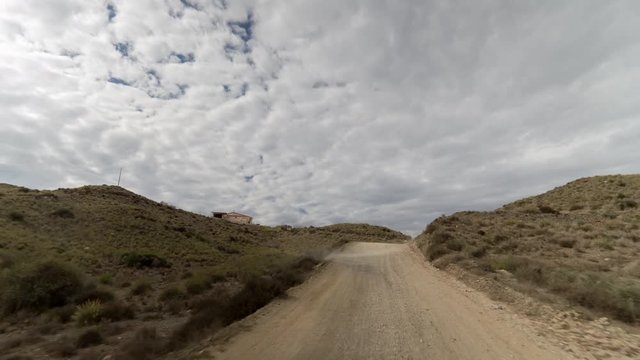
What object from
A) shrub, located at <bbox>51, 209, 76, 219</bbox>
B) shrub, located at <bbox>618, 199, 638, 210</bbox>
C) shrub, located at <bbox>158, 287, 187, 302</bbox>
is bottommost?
shrub, located at <bbox>158, 287, 187, 302</bbox>

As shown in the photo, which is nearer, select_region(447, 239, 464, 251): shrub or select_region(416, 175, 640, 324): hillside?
select_region(416, 175, 640, 324): hillside

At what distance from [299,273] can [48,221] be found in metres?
32.0

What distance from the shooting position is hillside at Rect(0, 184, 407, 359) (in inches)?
431

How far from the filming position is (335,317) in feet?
35.3

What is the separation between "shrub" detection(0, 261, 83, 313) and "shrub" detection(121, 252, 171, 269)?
1057 centimetres

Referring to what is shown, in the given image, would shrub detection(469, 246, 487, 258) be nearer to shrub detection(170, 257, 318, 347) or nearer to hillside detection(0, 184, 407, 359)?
hillside detection(0, 184, 407, 359)

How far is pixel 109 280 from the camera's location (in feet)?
71.4

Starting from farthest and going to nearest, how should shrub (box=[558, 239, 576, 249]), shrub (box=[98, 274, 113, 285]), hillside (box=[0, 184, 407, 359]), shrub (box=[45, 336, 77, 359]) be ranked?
shrub (box=[558, 239, 576, 249])
shrub (box=[98, 274, 113, 285])
hillside (box=[0, 184, 407, 359])
shrub (box=[45, 336, 77, 359])

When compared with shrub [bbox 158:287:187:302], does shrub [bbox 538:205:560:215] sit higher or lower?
higher

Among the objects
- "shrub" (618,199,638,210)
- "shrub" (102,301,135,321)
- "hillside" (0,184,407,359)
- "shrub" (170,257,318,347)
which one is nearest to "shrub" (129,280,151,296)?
"hillside" (0,184,407,359)

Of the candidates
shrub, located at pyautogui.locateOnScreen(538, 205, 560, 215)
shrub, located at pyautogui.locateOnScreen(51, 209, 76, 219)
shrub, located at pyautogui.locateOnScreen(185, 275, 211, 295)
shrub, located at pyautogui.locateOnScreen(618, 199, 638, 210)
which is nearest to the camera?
shrub, located at pyautogui.locateOnScreen(185, 275, 211, 295)

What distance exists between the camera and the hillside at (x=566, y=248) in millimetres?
12297

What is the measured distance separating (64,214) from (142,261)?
18.1 metres

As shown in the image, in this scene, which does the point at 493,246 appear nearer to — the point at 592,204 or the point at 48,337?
the point at 592,204
